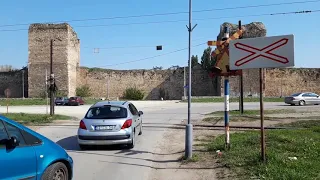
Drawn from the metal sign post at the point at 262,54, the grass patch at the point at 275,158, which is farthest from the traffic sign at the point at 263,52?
the grass patch at the point at 275,158

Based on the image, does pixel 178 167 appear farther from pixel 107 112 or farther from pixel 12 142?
pixel 12 142

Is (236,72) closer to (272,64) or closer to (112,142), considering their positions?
(272,64)

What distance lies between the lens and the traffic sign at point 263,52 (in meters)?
7.38

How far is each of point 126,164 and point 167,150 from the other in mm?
2331

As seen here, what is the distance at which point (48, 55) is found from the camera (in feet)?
186

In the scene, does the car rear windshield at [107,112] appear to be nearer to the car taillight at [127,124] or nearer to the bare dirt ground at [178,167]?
the car taillight at [127,124]

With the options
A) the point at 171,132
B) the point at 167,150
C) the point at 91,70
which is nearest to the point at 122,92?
the point at 91,70

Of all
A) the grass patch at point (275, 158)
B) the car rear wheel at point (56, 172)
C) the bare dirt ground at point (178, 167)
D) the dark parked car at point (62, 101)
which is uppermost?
the dark parked car at point (62, 101)

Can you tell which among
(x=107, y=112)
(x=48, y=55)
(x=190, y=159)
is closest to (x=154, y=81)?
(x=48, y=55)

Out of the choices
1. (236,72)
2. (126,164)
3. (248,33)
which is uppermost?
(248,33)

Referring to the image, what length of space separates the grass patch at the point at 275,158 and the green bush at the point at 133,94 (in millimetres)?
51139

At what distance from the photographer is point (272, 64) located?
7.55 m

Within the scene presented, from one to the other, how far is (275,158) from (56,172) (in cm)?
440

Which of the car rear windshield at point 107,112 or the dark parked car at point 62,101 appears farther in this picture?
the dark parked car at point 62,101
